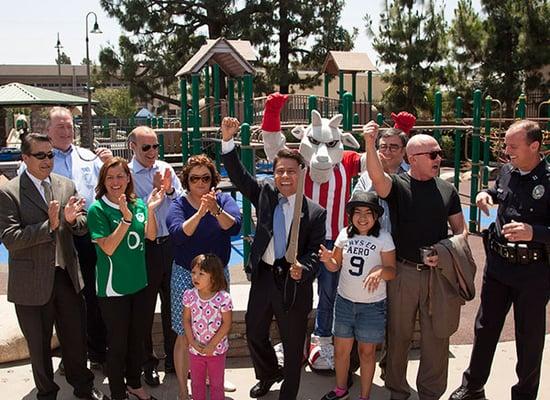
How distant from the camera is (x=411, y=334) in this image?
3.72m

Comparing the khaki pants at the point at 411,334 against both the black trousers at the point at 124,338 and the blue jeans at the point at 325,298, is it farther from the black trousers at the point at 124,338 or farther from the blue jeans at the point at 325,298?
the black trousers at the point at 124,338

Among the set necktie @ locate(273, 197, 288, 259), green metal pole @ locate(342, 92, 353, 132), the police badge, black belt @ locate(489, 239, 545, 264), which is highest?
green metal pole @ locate(342, 92, 353, 132)

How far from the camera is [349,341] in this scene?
147 inches

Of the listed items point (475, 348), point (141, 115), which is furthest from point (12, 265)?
point (141, 115)

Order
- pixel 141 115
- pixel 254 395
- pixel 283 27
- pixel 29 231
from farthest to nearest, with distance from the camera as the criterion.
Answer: pixel 141 115
pixel 283 27
pixel 254 395
pixel 29 231

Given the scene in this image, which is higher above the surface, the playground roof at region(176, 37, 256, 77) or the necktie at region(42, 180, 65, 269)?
the playground roof at region(176, 37, 256, 77)

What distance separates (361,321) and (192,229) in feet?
3.86

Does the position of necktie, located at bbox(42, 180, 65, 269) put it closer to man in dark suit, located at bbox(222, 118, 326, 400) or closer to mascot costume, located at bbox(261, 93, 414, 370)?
man in dark suit, located at bbox(222, 118, 326, 400)

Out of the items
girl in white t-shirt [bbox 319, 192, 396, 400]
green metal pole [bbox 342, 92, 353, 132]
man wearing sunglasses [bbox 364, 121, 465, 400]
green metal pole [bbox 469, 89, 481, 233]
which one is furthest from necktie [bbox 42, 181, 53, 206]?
green metal pole [bbox 469, 89, 481, 233]

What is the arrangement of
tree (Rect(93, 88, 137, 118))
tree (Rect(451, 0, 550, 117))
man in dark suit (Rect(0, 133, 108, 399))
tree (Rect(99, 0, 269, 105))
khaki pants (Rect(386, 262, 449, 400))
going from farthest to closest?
1. tree (Rect(93, 88, 137, 118))
2. tree (Rect(99, 0, 269, 105))
3. tree (Rect(451, 0, 550, 117))
4. khaki pants (Rect(386, 262, 449, 400))
5. man in dark suit (Rect(0, 133, 108, 399))

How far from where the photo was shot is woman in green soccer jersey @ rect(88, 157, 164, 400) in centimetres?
357

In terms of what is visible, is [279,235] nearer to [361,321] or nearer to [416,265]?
[361,321]

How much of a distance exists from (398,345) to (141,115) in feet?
84.3

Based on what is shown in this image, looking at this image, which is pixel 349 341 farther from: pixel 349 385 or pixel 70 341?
pixel 70 341
